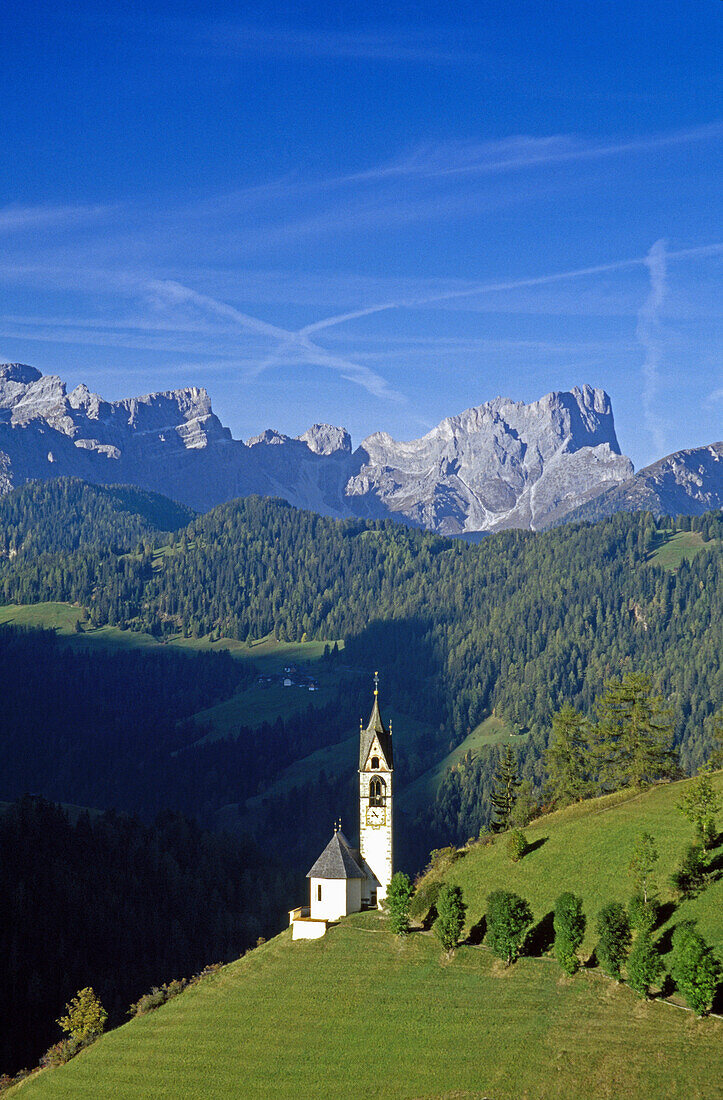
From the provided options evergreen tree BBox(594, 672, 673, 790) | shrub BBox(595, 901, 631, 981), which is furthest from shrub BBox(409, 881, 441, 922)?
evergreen tree BBox(594, 672, 673, 790)

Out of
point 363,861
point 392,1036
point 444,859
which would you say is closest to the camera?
point 392,1036

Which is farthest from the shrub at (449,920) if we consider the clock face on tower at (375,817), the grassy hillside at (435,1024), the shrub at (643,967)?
the clock face on tower at (375,817)

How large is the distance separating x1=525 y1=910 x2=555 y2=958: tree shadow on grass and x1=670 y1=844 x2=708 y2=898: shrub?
402 inches

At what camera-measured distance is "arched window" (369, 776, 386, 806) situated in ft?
384

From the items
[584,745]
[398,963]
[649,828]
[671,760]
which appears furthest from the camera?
[584,745]

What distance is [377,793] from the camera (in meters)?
117

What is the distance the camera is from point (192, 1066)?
293 ft

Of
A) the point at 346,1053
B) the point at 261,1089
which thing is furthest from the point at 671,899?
the point at 261,1089

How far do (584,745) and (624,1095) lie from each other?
66.8 meters

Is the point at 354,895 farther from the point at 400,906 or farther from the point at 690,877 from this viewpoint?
the point at 690,877

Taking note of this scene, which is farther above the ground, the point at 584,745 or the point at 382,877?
the point at 584,745

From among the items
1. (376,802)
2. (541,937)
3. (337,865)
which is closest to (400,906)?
(337,865)

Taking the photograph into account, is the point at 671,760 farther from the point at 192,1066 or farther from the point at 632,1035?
the point at 192,1066

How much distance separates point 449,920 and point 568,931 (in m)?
11.5
